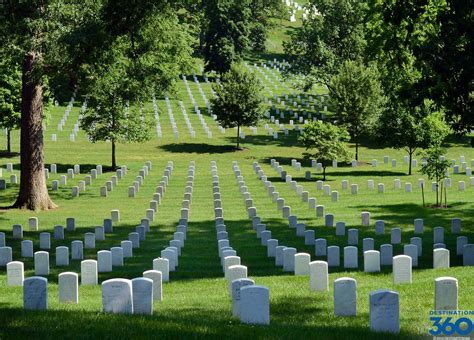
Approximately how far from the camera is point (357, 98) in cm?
4981

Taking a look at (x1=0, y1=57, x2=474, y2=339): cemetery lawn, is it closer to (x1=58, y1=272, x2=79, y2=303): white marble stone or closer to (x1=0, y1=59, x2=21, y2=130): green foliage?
(x1=58, y1=272, x2=79, y2=303): white marble stone

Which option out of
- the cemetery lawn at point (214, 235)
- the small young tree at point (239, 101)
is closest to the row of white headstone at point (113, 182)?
the cemetery lawn at point (214, 235)

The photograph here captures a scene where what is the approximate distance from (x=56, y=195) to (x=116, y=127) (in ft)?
28.1

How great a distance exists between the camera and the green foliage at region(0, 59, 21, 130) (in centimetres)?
4462

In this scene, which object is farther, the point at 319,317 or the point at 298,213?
the point at 298,213

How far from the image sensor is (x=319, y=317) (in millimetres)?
13625

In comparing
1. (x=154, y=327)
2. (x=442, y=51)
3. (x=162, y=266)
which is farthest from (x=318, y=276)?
(x=442, y=51)

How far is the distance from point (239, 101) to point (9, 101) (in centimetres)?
1405

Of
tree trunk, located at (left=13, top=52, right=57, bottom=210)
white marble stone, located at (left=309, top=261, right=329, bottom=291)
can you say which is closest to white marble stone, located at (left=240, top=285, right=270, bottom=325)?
white marble stone, located at (left=309, top=261, right=329, bottom=291)

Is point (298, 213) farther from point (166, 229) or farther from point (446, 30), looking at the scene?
point (446, 30)

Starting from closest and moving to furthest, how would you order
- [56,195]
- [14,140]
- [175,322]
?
1. [175,322]
2. [56,195]
3. [14,140]

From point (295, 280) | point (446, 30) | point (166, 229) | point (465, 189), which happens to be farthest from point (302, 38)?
point (295, 280)

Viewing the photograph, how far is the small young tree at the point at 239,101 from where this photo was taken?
52.0 metres

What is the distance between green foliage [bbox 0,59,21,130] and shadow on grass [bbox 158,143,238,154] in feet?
30.7
